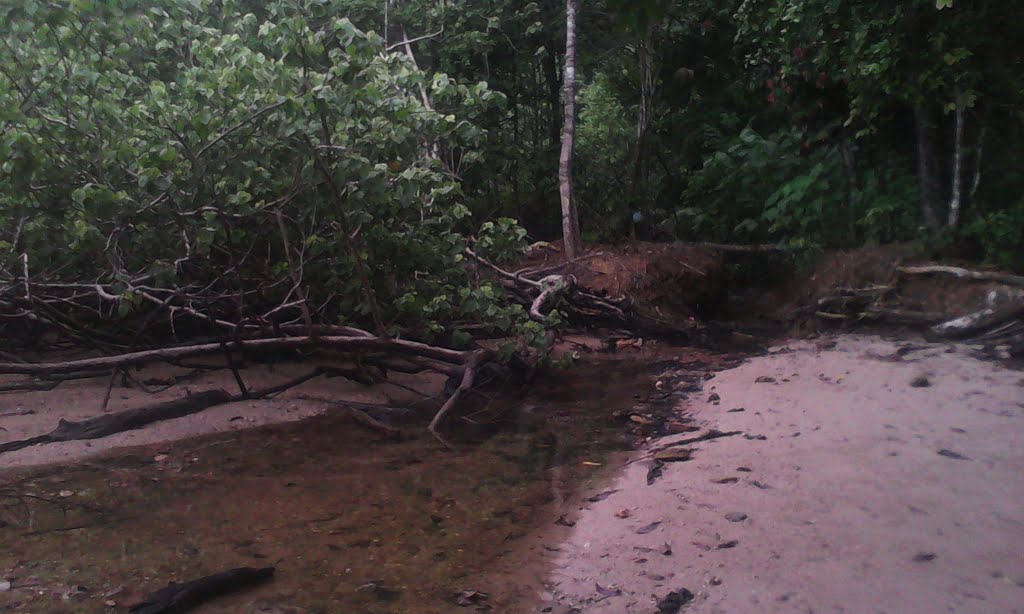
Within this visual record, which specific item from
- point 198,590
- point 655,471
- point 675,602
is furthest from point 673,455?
point 198,590

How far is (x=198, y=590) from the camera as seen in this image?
3.11 m

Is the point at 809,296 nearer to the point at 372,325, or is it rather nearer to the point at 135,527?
the point at 372,325

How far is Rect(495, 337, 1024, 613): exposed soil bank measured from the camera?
278cm

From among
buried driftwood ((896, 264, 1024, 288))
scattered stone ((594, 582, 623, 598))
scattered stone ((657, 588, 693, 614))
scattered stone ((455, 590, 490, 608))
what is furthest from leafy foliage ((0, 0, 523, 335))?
buried driftwood ((896, 264, 1024, 288))

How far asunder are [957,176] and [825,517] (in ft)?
19.4

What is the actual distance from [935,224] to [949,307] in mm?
1482

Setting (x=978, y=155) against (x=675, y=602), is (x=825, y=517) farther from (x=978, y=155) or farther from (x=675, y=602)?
(x=978, y=155)

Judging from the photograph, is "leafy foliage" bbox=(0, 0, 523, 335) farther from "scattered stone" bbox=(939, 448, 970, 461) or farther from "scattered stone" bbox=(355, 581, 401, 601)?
"scattered stone" bbox=(939, 448, 970, 461)

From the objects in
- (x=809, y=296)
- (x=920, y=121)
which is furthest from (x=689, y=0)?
(x=809, y=296)

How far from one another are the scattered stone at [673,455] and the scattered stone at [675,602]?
1536 mm

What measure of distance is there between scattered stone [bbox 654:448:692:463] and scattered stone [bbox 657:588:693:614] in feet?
5.04

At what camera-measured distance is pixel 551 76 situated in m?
11.8

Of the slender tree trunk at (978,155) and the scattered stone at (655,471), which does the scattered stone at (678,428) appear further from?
the slender tree trunk at (978,155)

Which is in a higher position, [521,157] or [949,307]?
[521,157]
